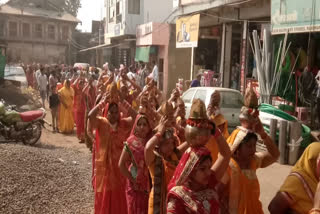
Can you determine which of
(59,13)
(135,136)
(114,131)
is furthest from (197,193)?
(59,13)

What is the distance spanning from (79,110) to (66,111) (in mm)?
1311

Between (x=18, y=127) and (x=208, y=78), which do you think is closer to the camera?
(x=18, y=127)

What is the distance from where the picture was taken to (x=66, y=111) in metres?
12.1

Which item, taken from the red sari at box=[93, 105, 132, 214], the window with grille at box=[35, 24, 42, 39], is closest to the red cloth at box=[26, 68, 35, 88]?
the window with grille at box=[35, 24, 42, 39]

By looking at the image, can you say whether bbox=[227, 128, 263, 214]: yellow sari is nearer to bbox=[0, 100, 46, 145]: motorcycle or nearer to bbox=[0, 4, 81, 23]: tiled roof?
bbox=[0, 100, 46, 145]: motorcycle

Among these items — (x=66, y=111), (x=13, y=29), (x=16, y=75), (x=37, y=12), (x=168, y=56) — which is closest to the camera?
(x=66, y=111)

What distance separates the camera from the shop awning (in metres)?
21.6

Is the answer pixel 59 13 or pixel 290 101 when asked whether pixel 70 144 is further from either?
pixel 59 13

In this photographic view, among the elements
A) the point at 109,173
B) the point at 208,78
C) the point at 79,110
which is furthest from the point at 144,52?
the point at 109,173

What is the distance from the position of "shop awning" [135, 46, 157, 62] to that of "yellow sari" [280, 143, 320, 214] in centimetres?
1957

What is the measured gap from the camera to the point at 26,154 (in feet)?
24.5

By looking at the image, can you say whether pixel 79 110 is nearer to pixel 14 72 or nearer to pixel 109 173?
pixel 109 173

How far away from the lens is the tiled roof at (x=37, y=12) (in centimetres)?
4238

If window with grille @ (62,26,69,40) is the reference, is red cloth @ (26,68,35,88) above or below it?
below
